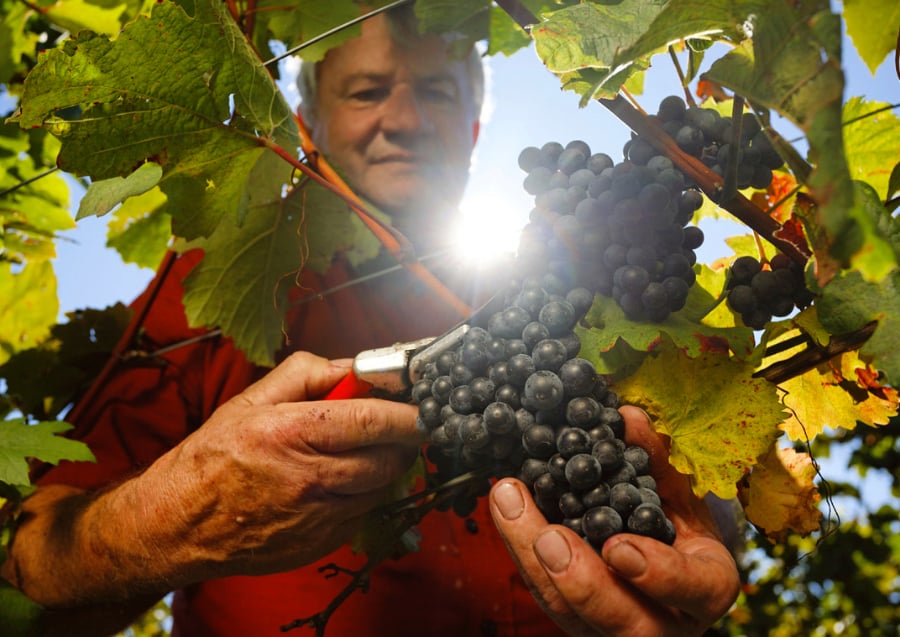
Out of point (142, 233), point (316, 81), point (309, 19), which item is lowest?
point (309, 19)

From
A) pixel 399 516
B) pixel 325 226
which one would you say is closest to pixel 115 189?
pixel 325 226

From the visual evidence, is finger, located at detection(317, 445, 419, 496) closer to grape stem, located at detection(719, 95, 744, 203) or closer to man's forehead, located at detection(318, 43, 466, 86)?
grape stem, located at detection(719, 95, 744, 203)

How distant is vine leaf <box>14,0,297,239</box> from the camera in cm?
77

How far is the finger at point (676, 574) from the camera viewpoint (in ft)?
1.91

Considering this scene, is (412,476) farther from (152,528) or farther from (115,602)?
(115,602)

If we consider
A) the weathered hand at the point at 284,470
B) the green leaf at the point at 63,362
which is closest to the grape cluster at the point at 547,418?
the weathered hand at the point at 284,470

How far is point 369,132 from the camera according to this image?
1764mm

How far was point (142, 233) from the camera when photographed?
1736mm

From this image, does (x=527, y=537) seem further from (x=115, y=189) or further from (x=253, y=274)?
(x=253, y=274)

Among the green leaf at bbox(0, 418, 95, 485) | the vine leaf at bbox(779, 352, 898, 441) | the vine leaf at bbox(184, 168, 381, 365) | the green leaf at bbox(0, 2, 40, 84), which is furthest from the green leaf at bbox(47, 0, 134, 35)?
the vine leaf at bbox(779, 352, 898, 441)

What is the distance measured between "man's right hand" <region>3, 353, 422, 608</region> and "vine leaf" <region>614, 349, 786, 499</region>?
1.02 ft

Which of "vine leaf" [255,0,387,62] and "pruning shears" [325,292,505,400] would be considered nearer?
"pruning shears" [325,292,505,400]

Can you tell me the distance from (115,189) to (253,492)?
1.41ft

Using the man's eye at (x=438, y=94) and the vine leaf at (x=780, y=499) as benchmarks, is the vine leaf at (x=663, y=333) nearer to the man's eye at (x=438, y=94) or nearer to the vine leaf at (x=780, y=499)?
the vine leaf at (x=780, y=499)
